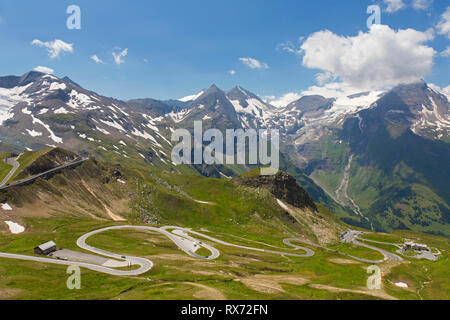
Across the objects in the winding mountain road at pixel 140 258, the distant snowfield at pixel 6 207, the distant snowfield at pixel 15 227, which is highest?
the distant snowfield at pixel 6 207

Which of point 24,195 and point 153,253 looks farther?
point 24,195

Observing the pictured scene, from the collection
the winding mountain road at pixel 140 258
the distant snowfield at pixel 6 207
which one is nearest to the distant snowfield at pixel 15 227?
the distant snowfield at pixel 6 207

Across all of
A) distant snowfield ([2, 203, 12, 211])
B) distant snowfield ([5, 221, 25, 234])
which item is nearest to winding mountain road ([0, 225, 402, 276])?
distant snowfield ([5, 221, 25, 234])

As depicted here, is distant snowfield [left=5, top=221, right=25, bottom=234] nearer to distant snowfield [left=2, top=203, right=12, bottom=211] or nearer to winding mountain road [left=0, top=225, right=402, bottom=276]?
distant snowfield [left=2, top=203, right=12, bottom=211]

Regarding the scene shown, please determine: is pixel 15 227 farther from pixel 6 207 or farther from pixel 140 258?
pixel 140 258

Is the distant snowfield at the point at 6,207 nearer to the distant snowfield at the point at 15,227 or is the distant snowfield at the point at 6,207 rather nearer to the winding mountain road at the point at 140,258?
the distant snowfield at the point at 15,227
